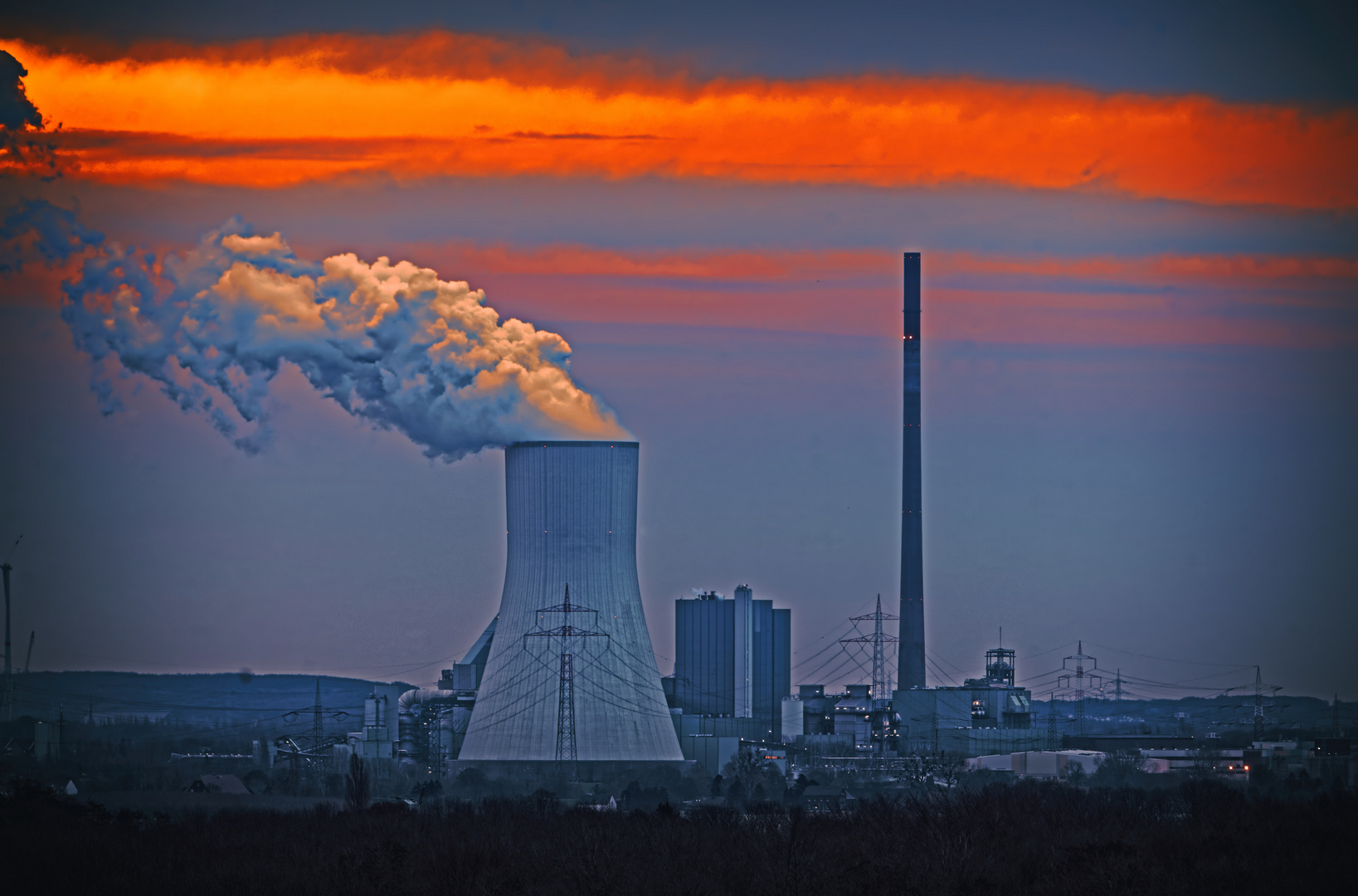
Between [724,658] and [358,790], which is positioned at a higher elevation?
[724,658]

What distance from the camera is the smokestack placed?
54.3m

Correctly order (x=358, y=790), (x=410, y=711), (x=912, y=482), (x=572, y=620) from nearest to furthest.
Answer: (x=358, y=790), (x=572, y=620), (x=410, y=711), (x=912, y=482)

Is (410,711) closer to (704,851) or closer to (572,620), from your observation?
(572,620)

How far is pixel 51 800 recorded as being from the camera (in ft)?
96.9

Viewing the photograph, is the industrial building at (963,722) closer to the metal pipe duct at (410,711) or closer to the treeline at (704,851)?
the metal pipe duct at (410,711)

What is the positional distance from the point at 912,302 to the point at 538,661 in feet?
72.2

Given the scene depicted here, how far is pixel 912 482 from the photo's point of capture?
5444 centimetres

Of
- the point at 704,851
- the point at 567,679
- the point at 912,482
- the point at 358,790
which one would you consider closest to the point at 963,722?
the point at 912,482

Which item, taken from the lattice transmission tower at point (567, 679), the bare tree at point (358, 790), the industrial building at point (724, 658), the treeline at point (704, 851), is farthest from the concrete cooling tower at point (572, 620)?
the industrial building at point (724, 658)

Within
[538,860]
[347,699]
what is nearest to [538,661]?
[538,860]

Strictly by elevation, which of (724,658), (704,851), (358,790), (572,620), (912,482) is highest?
(912,482)

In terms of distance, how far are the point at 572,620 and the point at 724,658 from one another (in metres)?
19.3

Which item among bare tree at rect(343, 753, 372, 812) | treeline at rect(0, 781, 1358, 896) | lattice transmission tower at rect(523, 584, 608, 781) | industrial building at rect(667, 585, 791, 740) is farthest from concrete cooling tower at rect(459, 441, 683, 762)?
industrial building at rect(667, 585, 791, 740)

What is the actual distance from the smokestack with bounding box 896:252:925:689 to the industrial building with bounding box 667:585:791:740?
5.00 metres
